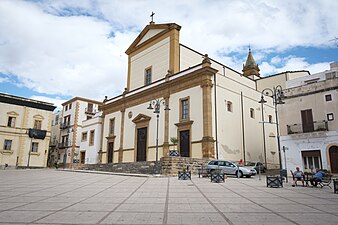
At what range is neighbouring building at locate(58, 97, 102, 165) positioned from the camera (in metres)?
44.5

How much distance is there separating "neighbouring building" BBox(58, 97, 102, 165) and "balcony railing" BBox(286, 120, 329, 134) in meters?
32.1

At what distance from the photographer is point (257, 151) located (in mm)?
27500

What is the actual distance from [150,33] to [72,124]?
73.9ft

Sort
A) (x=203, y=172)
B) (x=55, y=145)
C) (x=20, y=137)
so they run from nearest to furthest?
(x=203, y=172) < (x=20, y=137) < (x=55, y=145)

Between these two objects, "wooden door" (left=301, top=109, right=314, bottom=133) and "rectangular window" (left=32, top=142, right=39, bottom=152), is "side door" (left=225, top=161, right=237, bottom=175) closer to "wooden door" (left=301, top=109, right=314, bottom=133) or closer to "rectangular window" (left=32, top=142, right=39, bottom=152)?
"wooden door" (left=301, top=109, right=314, bottom=133)

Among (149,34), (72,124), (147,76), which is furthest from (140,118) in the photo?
(72,124)

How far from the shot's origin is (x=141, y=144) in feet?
94.6

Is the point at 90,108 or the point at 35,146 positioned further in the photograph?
the point at 90,108

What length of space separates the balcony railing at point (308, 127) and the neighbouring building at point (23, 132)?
31.7 metres

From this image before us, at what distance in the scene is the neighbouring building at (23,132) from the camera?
35.0m

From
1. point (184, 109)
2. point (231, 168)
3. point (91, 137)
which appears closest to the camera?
point (231, 168)

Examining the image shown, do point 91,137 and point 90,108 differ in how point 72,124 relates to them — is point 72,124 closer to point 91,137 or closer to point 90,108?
point 90,108

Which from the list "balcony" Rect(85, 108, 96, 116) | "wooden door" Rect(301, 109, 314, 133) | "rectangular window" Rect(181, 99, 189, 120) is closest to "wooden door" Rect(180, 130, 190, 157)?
"rectangular window" Rect(181, 99, 189, 120)

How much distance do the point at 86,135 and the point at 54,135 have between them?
627 inches
